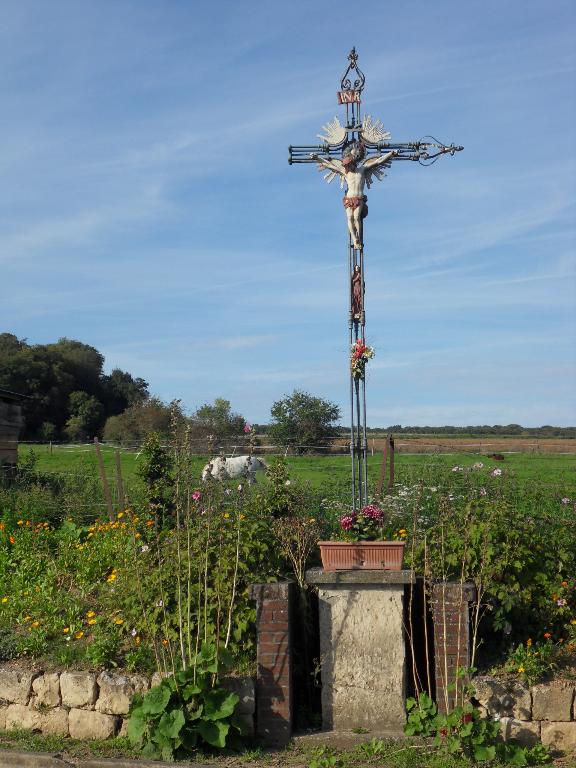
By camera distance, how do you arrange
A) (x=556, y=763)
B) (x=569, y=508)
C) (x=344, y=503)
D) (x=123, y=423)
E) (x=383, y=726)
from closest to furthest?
1. (x=556, y=763)
2. (x=383, y=726)
3. (x=569, y=508)
4. (x=344, y=503)
5. (x=123, y=423)

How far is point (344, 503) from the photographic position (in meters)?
9.12

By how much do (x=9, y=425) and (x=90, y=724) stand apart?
10.8 m

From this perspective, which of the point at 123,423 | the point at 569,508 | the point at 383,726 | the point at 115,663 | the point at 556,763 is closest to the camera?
the point at 556,763

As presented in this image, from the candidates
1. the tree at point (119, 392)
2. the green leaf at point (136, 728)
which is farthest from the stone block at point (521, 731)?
the tree at point (119, 392)

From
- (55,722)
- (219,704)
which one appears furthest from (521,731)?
(55,722)

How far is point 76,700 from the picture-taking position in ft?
20.1

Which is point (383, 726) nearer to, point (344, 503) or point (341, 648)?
point (341, 648)

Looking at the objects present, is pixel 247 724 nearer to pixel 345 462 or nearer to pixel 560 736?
pixel 560 736

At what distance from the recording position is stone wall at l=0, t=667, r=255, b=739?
598 centimetres

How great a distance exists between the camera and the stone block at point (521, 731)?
563cm

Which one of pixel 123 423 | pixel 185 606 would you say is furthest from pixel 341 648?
pixel 123 423

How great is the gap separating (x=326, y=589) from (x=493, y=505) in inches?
66.4

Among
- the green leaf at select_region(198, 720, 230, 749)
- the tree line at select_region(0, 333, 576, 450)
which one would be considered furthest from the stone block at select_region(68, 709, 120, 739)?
the tree line at select_region(0, 333, 576, 450)

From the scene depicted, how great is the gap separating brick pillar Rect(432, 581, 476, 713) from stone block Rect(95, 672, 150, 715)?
2127mm
